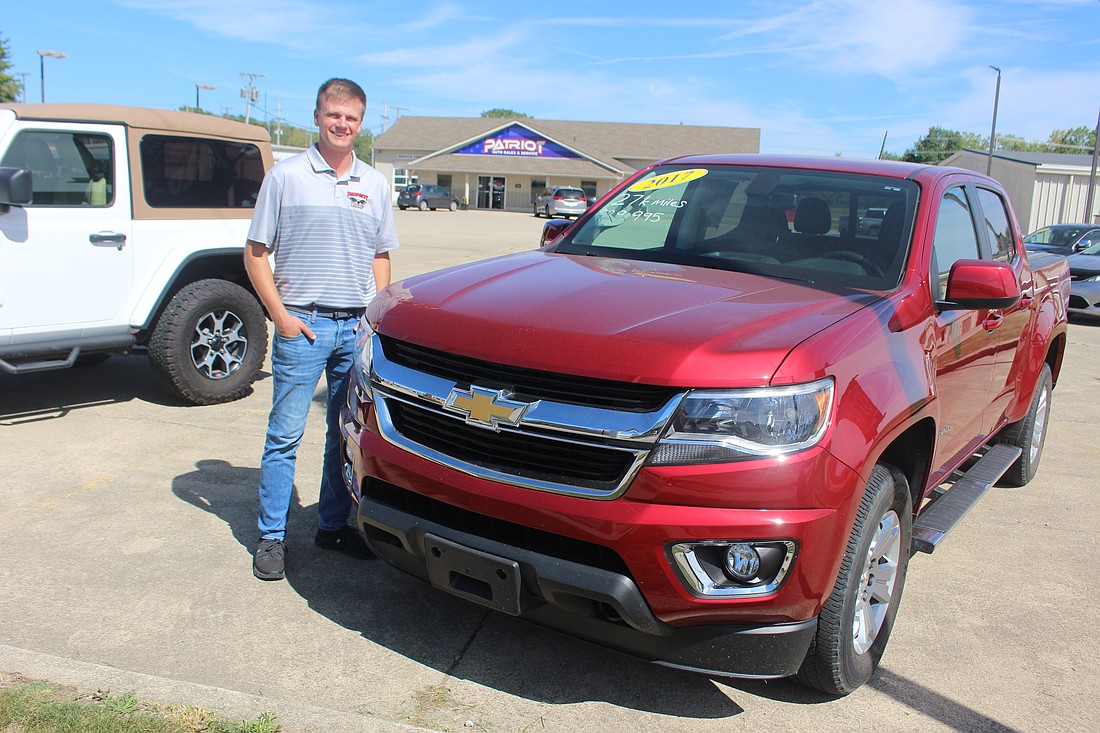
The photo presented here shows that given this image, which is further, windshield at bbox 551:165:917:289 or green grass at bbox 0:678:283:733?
windshield at bbox 551:165:917:289

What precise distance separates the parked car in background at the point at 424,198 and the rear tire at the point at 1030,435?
42.5 metres

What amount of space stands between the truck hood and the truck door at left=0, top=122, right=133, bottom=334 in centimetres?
324

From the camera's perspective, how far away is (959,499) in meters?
4.14

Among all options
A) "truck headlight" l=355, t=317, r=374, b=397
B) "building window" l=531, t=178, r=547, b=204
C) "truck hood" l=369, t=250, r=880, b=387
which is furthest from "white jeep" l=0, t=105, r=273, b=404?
"building window" l=531, t=178, r=547, b=204

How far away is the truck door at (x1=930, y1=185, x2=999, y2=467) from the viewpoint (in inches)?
137

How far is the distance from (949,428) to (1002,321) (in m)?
0.84

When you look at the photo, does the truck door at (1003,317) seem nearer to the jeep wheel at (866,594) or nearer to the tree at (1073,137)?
the jeep wheel at (866,594)

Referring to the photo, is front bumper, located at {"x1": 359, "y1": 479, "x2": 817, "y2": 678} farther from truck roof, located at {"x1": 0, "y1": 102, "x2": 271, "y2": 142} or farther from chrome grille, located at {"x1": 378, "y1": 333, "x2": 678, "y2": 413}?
truck roof, located at {"x1": 0, "y1": 102, "x2": 271, "y2": 142}

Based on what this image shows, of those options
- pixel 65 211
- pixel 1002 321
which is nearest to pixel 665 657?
pixel 1002 321

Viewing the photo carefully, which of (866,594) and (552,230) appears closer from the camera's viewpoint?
(866,594)

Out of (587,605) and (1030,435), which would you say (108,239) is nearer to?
(587,605)

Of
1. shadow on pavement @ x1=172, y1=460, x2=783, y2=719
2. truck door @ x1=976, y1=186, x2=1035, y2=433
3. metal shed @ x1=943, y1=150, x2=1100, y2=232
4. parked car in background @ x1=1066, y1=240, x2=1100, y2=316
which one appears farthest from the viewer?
metal shed @ x1=943, y1=150, x2=1100, y2=232

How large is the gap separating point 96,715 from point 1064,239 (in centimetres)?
1727

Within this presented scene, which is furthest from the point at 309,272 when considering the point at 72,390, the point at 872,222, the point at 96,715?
the point at 72,390
